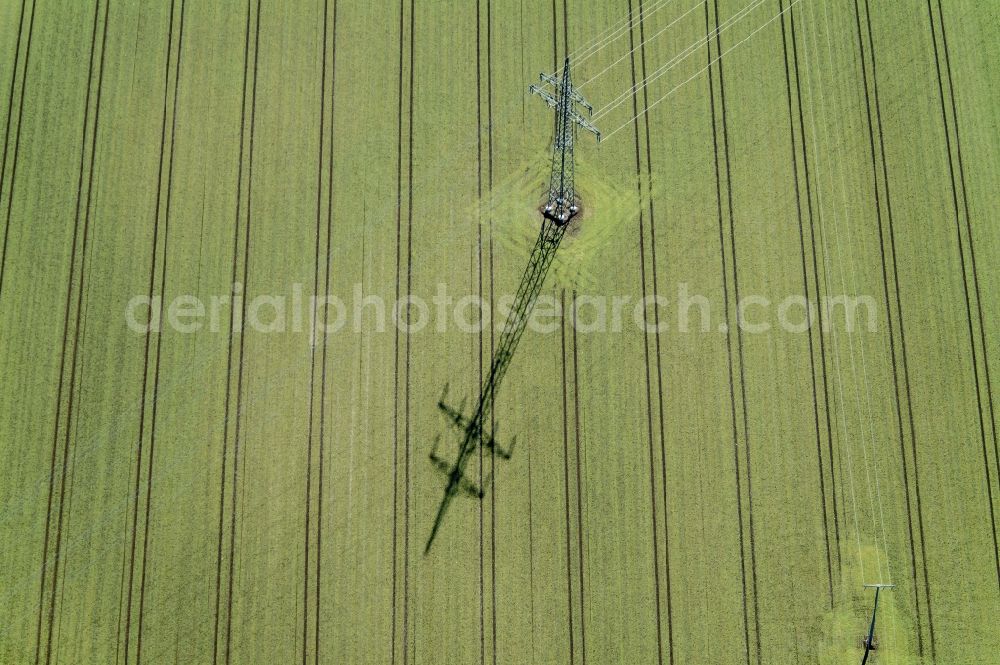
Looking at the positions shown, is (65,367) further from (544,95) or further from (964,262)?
(964,262)

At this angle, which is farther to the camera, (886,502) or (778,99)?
(778,99)

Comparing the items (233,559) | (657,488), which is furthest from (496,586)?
(233,559)

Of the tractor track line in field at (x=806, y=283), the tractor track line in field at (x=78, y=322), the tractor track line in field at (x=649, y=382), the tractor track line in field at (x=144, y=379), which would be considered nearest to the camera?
the tractor track line in field at (x=144, y=379)

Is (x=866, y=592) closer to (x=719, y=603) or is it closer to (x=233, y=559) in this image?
(x=719, y=603)

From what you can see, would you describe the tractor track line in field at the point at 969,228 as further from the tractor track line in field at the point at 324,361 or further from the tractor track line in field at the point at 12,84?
the tractor track line in field at the point at 12,84

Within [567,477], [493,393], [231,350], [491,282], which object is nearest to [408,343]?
[493,393]

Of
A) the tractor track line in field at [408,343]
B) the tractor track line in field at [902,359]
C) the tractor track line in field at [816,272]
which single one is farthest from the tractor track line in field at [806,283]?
the tractor track line in field at [408,343]
